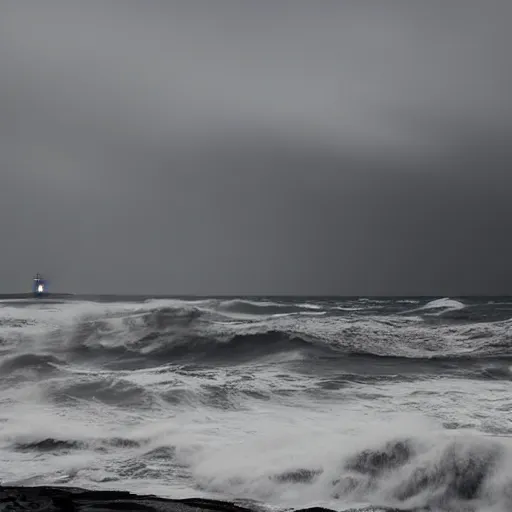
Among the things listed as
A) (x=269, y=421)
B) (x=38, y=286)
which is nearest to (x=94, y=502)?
(x=269, y=421)

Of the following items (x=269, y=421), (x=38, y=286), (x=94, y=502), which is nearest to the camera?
(x=94, y=502)

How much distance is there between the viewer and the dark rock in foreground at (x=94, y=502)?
358 cm

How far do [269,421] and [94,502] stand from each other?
300cm

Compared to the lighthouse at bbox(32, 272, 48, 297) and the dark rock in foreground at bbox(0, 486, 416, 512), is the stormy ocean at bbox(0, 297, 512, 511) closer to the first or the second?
the dark rock in foreground at bbox(0, 486, 416, 512)

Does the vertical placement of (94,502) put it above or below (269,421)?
above

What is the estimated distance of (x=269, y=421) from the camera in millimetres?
6434

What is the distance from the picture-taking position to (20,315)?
68.2 ft

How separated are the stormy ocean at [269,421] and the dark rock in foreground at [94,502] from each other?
8.3 inches

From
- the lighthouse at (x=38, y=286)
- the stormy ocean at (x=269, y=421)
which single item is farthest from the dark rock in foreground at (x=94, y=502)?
the lighthouse at (x=38, y=286)

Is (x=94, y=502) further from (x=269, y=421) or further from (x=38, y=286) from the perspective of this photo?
(x=38, y=286)

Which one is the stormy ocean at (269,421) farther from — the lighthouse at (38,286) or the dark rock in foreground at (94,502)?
the lighthouse at (38,286)

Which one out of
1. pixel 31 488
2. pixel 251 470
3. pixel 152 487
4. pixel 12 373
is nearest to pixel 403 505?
pixel 251 470

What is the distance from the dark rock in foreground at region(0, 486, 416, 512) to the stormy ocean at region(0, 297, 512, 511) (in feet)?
0.69

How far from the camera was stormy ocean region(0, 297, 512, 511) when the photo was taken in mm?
4094
